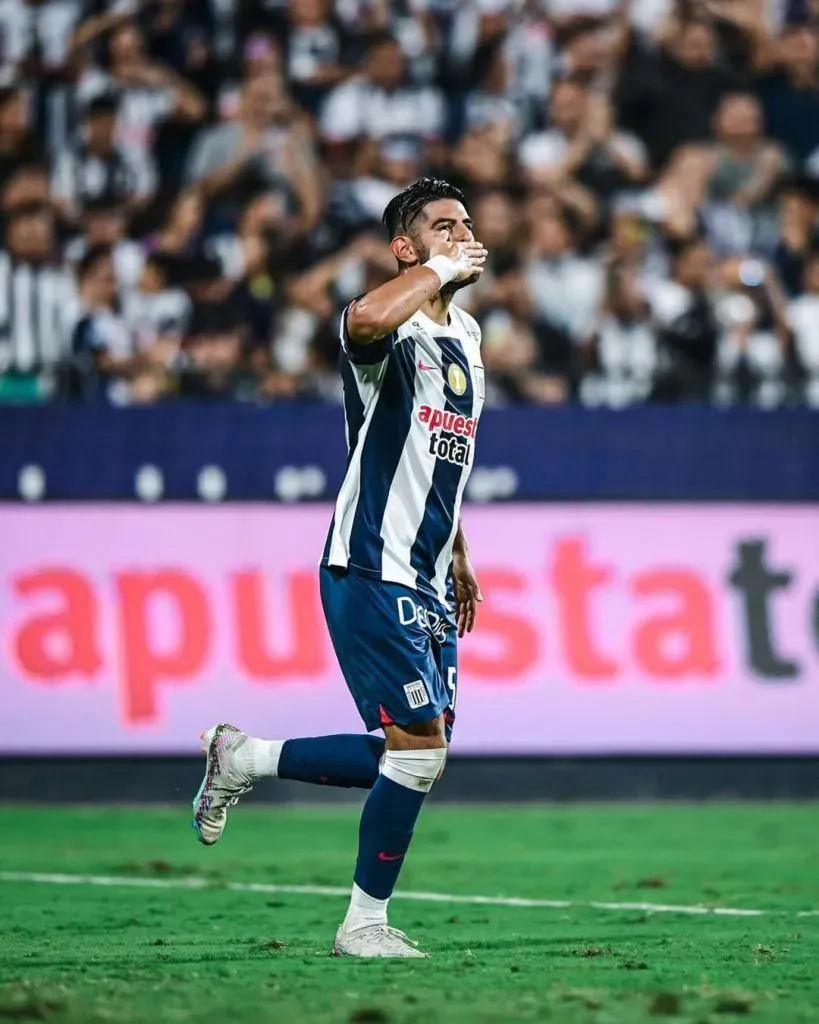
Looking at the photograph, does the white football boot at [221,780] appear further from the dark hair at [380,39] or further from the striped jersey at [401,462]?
the dark hair at [380,39]

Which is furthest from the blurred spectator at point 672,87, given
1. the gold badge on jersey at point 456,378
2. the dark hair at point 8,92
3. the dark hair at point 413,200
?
the gold badge on jersey at point 456,378

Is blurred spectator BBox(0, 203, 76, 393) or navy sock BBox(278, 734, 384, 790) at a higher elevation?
blurred spectator BBox(0, 203, 76, 393)

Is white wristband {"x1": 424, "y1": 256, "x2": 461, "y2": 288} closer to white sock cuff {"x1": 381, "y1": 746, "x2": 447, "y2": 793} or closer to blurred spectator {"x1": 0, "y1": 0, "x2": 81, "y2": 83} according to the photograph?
white sock cuff {"x1": 381, "y1": 746, "x2": 447, "y2": 793}

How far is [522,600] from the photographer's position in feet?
39.3

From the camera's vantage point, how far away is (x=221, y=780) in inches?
252

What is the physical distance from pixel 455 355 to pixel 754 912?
2649mm

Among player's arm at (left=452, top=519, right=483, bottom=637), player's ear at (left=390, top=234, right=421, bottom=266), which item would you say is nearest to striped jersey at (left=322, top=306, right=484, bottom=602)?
player's ear at (left=390, top=234, right=421, bottom=266)

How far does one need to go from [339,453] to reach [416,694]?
611 centimetres

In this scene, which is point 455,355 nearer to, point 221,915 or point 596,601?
point 221,915

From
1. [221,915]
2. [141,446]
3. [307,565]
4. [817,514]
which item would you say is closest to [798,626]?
[817,514]

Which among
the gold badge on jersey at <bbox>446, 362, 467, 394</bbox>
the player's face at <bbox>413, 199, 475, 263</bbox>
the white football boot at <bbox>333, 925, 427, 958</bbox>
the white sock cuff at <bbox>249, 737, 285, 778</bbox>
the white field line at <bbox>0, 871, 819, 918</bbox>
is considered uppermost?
the player's face at <bbox>413, 199, 475, 263</bbox>

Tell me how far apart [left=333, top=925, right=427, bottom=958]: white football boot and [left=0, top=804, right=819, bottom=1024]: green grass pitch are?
8 centimetres

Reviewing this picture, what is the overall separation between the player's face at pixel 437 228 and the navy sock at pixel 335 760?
5.21 feet

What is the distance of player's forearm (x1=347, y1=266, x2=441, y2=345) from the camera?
568 cm
